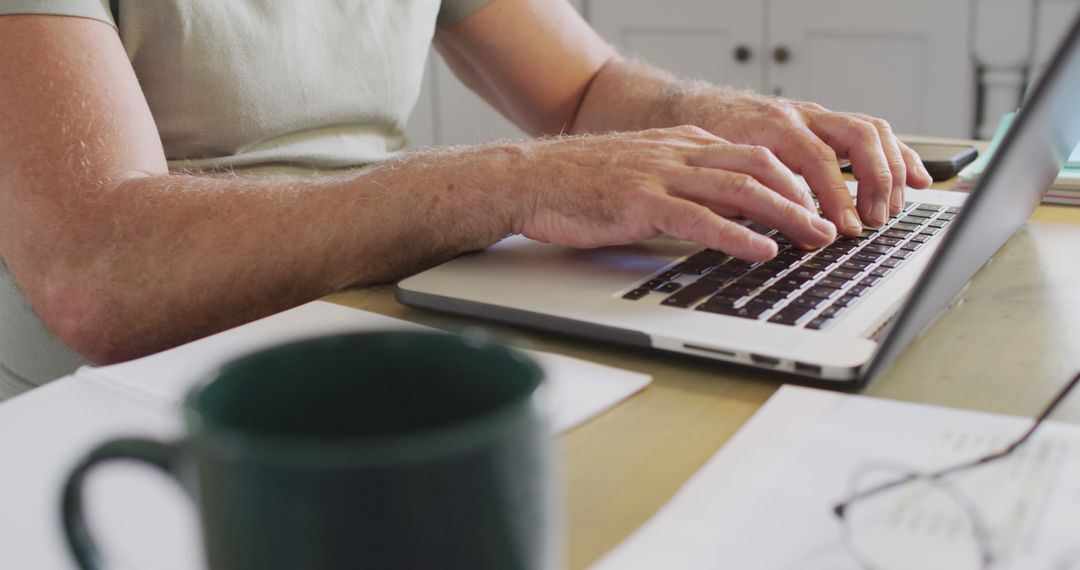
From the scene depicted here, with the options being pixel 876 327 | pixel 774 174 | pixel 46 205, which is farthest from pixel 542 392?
pixel 46 205

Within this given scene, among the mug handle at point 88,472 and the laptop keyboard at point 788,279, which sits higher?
the mug handle at point 88,472

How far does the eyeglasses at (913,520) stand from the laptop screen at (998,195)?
0.09 m

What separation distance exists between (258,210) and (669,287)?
30 cm

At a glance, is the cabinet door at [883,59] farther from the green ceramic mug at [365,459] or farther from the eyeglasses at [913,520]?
the green ceramic mug at [365,459]

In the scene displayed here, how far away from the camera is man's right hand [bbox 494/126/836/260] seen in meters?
0.63

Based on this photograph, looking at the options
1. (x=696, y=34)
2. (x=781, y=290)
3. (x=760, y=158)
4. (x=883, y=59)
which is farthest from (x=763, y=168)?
(x=696, y=34)

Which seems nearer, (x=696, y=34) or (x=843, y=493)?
(x=843, y=493)

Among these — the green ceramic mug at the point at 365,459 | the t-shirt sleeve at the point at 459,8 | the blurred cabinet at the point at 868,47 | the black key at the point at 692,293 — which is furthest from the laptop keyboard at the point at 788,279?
the blurred cabinet at the point at 868,47

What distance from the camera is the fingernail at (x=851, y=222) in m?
0.70

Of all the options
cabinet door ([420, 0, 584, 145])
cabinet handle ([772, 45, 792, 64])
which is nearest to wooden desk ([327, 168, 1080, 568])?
cabinet handle ([772, 45, 792, 64])

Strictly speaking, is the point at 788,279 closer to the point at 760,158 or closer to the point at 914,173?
the point at 760,158

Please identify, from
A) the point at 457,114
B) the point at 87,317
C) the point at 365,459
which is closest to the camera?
the point at 365,459

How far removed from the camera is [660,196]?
0.64 metres

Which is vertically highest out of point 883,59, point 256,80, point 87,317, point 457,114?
point 256,80
